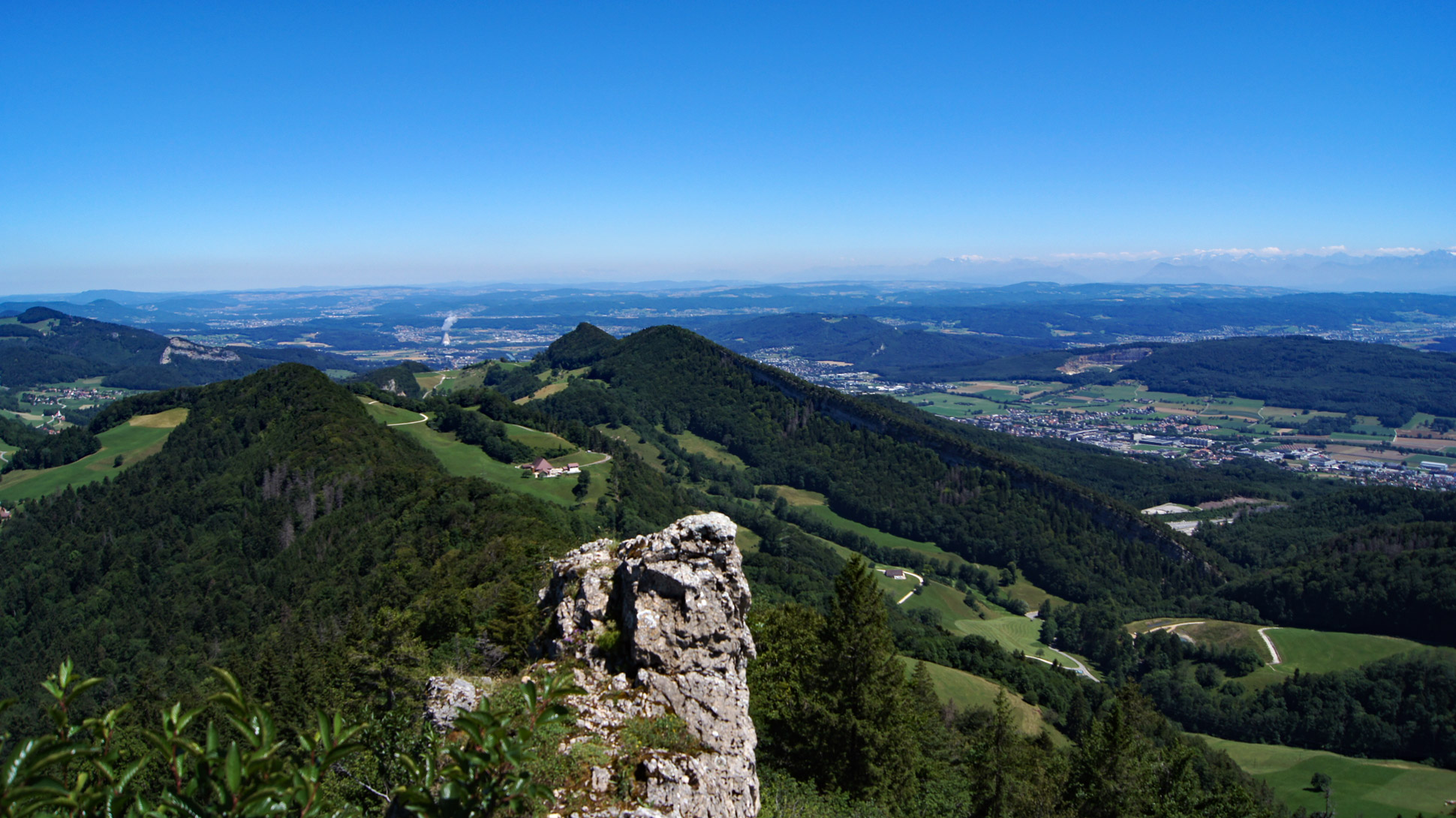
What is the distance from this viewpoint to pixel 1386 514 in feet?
468

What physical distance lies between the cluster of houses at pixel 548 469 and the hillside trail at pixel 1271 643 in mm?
103656

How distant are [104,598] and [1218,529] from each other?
187 m

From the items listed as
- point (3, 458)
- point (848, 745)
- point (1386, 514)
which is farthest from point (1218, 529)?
point (3, 458)

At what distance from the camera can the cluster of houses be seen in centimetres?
10669

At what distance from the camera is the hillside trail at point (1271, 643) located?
319 feet

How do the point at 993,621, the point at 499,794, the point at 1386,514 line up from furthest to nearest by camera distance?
A: the point at 1386,514 < the point at 993,621 < the point at 499,794

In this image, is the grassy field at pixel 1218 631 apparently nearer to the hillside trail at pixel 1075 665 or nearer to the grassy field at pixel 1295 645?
the grassy field at pixel 1295 645

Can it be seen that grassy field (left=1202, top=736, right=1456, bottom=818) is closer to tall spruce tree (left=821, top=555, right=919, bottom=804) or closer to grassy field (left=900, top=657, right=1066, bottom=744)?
grassy field (left=900, top=657, right=1066, bottom=744)

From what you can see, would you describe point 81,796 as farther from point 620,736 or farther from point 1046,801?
point 1046,801

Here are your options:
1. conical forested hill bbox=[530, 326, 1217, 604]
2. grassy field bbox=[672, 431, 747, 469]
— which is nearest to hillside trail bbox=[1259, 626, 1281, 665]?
conical forested hill bbox=[530, 326, 1217, 604]

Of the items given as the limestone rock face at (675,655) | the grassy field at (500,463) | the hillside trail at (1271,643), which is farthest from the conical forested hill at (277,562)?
the hillside trail at (1271,643)

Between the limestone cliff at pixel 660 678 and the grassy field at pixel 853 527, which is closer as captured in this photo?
the limestone cliff at pixel 660 678

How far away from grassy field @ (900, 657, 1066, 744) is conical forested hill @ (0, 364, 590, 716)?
37809mm

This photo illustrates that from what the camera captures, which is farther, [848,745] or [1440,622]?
[1440,622]
